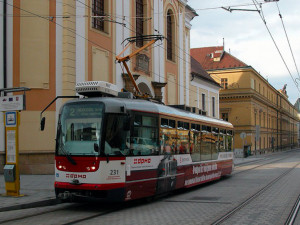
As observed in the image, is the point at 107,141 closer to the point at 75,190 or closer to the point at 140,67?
the point at 75,190

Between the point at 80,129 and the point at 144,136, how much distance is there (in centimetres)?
190

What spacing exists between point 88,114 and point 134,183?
2149 mm

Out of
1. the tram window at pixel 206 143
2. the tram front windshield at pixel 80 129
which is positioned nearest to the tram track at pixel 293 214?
the tram front windshield at pixel 80 129

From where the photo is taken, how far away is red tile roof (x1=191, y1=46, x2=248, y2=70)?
61.7 m

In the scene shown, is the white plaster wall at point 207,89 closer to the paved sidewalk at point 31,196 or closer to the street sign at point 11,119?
the paved sidewalk at point 31,196

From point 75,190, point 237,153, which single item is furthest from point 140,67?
point 237,153

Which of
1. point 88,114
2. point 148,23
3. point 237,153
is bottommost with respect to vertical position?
point 237,153

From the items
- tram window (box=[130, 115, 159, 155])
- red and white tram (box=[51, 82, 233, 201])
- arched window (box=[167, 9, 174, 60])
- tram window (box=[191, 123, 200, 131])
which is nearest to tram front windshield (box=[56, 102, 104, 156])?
red and white tram (box=[51, 82, 233, 201])

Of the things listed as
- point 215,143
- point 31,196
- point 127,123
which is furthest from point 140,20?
point 127,123

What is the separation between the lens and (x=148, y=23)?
28500 millimetres

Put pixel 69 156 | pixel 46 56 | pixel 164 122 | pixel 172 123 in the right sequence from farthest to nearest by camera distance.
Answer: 1. pixel 46 56
2. pixel 172 123
3. pixel 164 122
4. pixel 69 156

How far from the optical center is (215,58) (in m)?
63.7

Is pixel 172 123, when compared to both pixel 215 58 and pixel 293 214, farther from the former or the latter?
pixel 215 58

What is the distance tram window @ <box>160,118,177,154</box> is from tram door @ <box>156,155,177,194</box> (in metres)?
0.24
